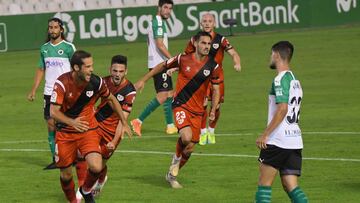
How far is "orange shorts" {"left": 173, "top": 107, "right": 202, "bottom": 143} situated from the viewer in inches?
654

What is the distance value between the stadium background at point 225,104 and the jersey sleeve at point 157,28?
209 centimetres

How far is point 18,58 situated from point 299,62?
10701 millimetres

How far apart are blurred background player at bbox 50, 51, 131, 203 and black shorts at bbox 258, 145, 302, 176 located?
2.47 m

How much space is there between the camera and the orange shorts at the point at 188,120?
1661 cm

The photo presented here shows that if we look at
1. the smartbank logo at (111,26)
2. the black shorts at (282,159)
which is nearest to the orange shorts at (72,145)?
the black shorts at (282,159)

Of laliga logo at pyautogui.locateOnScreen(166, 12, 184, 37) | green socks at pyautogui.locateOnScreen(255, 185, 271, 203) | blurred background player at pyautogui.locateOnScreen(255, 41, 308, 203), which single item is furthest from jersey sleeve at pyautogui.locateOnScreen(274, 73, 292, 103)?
laliga logo at pyautogui.locateOnScreen(166, 12, 184, 37)

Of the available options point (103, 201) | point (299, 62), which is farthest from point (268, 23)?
point (103, 201)

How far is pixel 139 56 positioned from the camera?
129 feet

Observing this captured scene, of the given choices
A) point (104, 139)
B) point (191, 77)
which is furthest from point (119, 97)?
point (191, 77)

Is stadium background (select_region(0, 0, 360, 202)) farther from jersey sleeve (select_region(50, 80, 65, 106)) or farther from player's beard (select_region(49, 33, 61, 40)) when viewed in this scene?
player's beard (select_region(49, 33, 61, 40))

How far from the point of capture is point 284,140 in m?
13.2

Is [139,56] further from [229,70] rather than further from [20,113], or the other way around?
[20,113]

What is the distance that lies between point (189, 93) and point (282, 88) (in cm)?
422

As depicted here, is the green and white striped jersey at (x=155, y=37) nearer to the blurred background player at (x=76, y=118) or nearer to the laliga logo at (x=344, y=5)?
the blurred background player at (x=76, y=118)
